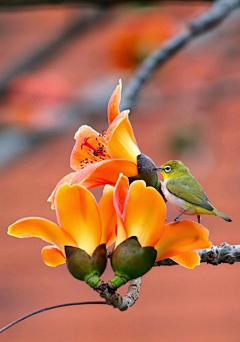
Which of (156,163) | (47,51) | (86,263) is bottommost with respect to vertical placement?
(86,263)

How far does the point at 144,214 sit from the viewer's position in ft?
2.58

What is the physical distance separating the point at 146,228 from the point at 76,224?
0.25ft

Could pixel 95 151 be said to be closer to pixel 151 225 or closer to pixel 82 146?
pixel 82 146

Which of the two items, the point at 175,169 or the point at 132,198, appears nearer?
the point at 132,198

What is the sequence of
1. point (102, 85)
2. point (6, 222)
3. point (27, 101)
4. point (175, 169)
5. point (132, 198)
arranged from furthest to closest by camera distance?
point (6, 222), point (27, 101), point (102, 85), point (175, 169), point (132, 198)

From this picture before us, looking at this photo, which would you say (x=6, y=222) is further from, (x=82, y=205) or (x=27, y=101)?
(x=82, y=205)

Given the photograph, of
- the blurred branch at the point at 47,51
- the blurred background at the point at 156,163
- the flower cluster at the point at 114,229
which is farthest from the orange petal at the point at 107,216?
the blurred background at the point at 156,163

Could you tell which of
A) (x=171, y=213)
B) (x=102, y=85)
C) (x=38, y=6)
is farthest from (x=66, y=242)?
(x=171, y=213)

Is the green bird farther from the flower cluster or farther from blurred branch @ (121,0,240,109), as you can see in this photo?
blurred branch @ (121,0,240,109)

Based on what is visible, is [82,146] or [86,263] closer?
[86,263]

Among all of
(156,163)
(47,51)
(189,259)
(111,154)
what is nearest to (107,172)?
(111,154)

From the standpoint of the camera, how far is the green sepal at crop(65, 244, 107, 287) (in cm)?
78

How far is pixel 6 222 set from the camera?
3.53 metres

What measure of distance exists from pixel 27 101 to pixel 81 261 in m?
1.72
